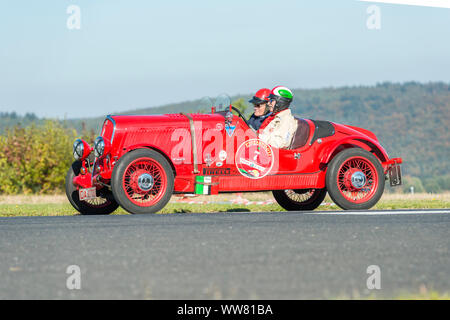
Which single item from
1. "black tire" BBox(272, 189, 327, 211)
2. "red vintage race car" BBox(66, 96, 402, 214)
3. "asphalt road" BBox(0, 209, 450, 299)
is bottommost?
"black tire" BBox(272, 189, 327, 211)

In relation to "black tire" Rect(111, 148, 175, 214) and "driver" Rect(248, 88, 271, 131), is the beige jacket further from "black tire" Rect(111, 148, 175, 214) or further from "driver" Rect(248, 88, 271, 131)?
"black tire" Rect(111, 148, 175, 214)

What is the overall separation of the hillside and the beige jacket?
7415cm

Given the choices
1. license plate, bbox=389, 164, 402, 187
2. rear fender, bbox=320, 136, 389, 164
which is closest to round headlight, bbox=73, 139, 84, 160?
rear fender, bbox=320, 136, 389, 164

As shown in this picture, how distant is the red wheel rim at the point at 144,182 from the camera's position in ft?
32.3

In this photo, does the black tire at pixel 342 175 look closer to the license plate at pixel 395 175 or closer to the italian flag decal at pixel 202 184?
the license plate at pixel 395 175

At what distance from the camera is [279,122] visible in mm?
11047

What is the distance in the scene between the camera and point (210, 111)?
38.3 ft

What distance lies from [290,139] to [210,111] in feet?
5.18

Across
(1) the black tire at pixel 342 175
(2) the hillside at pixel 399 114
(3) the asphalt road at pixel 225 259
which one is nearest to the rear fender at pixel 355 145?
(1) the black tire at pixel 342 175

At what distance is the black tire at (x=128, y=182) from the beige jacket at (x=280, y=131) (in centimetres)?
169

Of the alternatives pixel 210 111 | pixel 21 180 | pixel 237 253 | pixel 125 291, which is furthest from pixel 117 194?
pixel 21 180

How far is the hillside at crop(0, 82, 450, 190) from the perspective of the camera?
92.9 m

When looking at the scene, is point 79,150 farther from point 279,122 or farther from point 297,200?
point 297,200

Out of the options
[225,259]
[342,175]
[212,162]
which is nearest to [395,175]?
[342,175]
